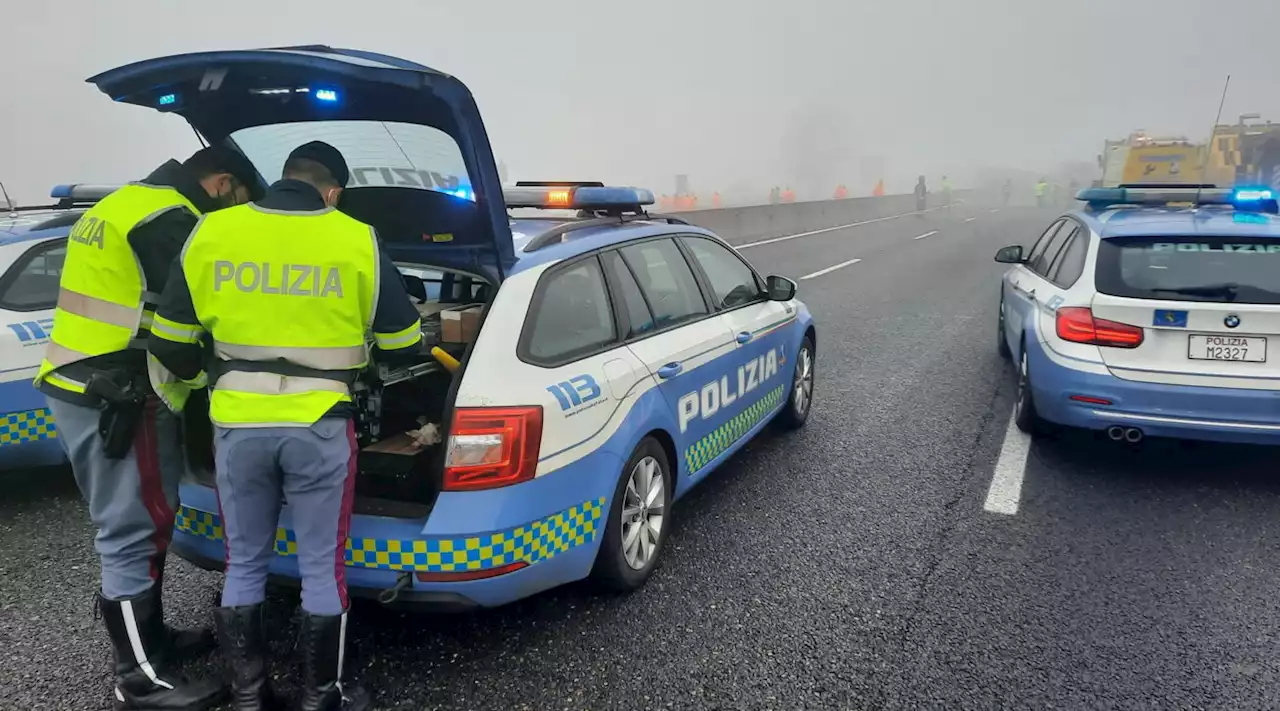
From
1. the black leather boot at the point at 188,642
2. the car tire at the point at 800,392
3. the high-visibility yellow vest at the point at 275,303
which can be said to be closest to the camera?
the high-visibility yellow vest at the point at 275,303

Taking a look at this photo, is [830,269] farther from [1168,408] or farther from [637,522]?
[637,522]

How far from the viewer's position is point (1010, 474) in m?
4.85

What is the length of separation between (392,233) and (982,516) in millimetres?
3054

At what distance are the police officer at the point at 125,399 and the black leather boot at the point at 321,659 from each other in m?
0.40

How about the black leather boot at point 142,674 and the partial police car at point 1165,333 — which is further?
the partial police car at point 1165,333

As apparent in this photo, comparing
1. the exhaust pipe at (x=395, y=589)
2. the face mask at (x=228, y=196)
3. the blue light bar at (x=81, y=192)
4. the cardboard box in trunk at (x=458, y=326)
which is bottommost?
the exhaust pipe at (x=395, y=589)

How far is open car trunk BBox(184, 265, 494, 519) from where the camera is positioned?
286cm

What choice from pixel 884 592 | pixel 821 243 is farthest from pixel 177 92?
pixel 821 243

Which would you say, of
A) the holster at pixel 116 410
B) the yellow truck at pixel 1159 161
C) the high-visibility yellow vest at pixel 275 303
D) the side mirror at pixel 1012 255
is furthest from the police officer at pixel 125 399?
the yellow truck at pixel 1159 161

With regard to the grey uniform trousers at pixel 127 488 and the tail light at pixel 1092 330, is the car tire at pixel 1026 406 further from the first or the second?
the grey uniform trousers at pixel 127 488

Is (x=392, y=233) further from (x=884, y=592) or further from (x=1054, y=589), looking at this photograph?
(x=1054, y=589)

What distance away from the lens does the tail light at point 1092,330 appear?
464cm

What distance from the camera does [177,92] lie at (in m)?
3.18

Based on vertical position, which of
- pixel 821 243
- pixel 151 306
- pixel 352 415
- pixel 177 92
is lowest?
pixel 821 243
